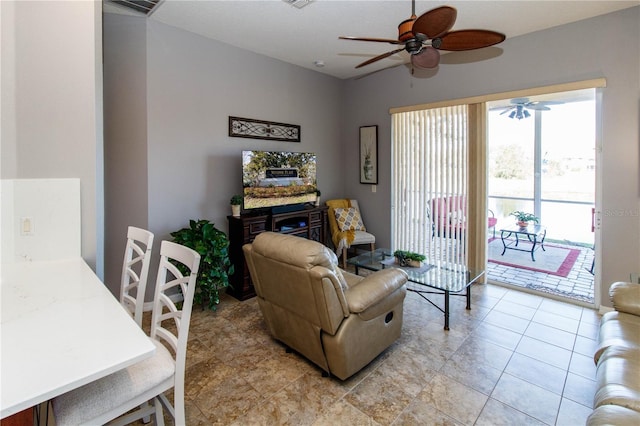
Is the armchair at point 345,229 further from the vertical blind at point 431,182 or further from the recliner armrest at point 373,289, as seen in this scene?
the recliner armrest at point 373,289

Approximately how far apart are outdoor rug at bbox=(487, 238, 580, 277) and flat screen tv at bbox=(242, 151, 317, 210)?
3.24 meters

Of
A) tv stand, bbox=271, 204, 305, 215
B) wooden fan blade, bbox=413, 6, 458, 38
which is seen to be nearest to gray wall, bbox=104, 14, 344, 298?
tv stand, bbox=271, 204, 305, 215

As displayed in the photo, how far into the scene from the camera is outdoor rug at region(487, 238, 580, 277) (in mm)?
4792

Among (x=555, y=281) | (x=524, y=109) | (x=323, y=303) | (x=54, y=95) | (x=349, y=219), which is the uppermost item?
(x=524, y=109)

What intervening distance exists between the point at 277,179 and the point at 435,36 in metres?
2.39

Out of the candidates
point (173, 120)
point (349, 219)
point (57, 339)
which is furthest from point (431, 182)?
point (57, 339)

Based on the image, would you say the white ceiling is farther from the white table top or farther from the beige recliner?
the white table top

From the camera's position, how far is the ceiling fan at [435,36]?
6.42 feet

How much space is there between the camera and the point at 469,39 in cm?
236

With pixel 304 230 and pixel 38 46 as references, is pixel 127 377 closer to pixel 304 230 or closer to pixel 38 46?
pixel 38 46

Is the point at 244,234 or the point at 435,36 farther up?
the point at 435,36

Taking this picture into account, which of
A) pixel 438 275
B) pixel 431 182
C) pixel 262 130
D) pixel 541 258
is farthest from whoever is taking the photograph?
pixel 541 258

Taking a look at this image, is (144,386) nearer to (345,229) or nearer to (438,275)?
(438,275)

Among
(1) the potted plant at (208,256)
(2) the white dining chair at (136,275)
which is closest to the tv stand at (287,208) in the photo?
(1) the potted plant at (208,256)
